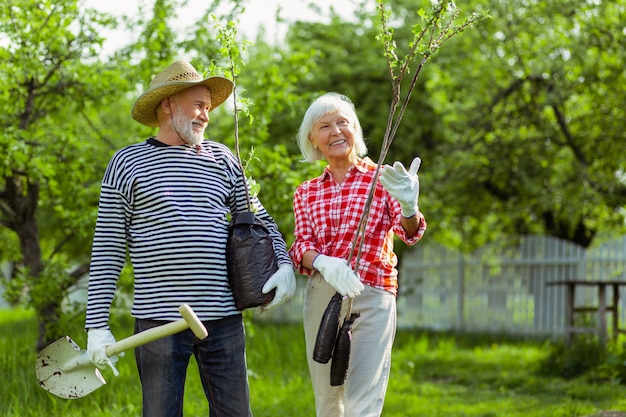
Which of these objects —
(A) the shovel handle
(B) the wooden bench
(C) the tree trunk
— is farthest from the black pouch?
(B) the wooden bench

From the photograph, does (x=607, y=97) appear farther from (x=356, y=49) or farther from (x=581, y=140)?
(x=356, y=49)

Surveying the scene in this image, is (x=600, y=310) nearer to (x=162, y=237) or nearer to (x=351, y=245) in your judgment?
(x=351, y=245)

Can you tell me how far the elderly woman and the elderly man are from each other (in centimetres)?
39

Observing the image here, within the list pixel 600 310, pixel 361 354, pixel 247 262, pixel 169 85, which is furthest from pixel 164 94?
pixel 600 310

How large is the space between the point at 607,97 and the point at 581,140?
680 millimetres

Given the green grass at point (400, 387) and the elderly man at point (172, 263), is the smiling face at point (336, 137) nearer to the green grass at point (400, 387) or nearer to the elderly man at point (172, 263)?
the elderly man at point (172, 263)

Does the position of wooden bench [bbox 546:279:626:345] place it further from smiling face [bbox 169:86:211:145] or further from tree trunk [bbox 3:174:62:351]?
smiling face [bbox 169:86:211:145]

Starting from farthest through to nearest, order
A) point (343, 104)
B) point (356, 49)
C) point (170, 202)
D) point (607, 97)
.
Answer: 1. point (356, 49)
2. point (607, 97)
3. point (343, 104)
4. point (170, 202)

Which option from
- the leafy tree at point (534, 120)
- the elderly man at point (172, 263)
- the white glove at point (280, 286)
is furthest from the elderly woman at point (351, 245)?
the leafy tree at point (534, 120)

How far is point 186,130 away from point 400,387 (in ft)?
13.4

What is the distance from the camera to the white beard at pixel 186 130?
307 cm

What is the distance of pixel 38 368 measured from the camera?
3090 millimetres

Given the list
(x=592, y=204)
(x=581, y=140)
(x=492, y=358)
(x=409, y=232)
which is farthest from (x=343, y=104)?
(x=581, y=140)

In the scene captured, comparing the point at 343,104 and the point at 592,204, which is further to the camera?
the point at 592,204
